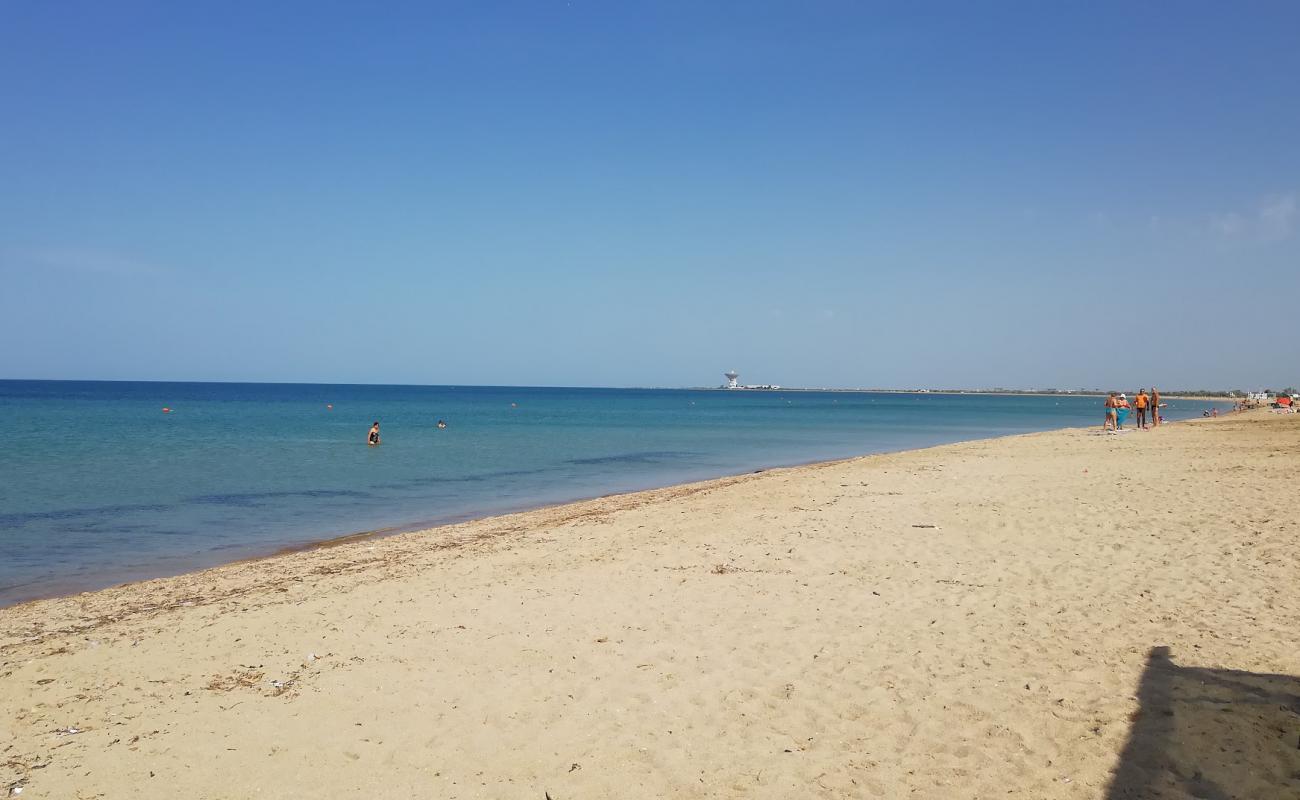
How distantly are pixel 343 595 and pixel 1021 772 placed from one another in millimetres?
7615

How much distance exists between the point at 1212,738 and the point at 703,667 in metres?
3.47

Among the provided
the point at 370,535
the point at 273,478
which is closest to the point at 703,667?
the point at 370,535

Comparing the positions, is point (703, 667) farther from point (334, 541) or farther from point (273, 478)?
point (273, 478)

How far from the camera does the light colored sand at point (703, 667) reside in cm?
493

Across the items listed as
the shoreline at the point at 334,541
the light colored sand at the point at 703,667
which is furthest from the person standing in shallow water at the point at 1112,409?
the light colored sand at the point at 703,667

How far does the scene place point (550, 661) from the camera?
685 centimetres

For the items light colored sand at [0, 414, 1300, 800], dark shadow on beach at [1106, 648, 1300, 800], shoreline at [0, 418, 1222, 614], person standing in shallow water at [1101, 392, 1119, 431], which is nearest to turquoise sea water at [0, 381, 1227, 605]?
shoreline at [0, 418, 1222, 614]

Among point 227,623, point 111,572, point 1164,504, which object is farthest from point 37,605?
point 1164,504

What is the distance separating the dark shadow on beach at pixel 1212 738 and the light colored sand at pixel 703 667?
2cm

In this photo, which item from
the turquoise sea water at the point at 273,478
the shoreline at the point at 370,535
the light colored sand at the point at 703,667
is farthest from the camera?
the turquoise sea water at the point at 273,478

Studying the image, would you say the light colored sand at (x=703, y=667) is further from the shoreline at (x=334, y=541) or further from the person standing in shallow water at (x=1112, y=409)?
the person standing in shallow water at (x=1112, y=409)

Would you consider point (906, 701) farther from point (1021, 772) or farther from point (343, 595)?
point (343, 595)

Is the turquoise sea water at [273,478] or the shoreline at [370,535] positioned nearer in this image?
the shoreline at [370,535]

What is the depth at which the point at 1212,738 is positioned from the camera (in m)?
4.86
